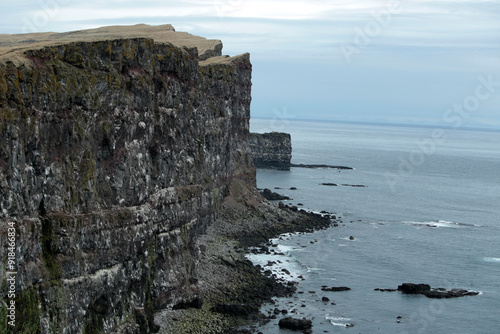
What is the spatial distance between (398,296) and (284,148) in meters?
119

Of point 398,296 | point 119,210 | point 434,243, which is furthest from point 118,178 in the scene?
point 434,243

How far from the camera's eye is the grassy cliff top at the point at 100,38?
4499 cm

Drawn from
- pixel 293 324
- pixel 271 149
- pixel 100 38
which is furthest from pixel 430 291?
pixel 271 149

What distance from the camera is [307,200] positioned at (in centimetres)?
13188

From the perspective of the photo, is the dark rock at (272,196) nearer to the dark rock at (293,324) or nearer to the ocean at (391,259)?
the ocean at (391,259)

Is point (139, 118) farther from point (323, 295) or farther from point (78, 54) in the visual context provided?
point (323, 295)

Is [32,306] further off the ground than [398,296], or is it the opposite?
[32,306]

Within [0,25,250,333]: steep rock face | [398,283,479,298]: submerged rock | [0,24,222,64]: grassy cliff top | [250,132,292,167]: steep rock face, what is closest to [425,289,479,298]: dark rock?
[398,283,479,298]: submerged rock

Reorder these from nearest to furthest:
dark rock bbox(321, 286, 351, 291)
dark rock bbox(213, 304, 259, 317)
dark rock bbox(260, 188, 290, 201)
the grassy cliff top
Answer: the grassy cliff top
dark rock bbox(213, 304, 259, 317)
dark rock bbox(321, 286, 351, 291)
dark rock bbox(260, 188, 290, 201)

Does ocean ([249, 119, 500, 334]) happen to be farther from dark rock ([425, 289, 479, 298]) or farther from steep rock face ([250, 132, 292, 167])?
steep rock face ([250, 132, 292, 167])

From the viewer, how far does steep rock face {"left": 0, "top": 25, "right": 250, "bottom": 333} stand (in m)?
39.5

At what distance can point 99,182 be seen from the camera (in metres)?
47.2

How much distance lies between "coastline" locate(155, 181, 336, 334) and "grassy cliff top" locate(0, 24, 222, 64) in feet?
69.9

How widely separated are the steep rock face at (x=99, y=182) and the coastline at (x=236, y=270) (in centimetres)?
224
